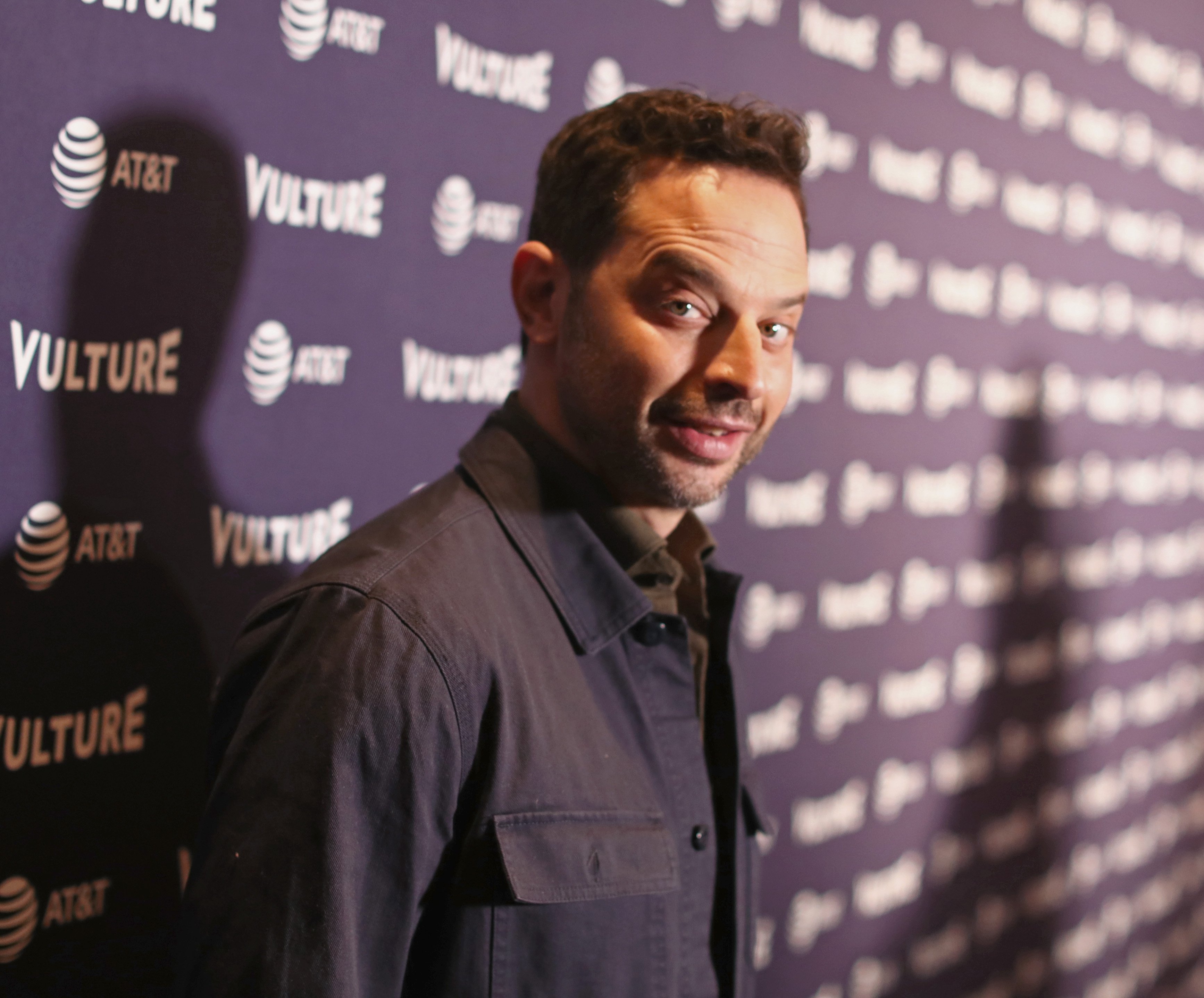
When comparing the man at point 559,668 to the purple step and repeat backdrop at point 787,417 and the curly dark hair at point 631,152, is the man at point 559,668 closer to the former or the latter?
the curly dark hair at point 631,152

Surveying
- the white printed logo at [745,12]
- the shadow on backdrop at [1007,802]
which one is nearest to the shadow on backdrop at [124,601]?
the white printed logo at [745,12]

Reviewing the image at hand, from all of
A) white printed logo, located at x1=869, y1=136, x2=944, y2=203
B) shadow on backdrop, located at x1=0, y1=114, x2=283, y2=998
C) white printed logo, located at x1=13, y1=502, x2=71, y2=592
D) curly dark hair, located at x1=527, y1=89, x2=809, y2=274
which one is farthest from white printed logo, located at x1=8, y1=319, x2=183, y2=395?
white printed logo, located at x1=869, y1=136, x2=944, y2=203

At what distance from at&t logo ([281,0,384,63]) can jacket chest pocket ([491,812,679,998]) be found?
927mm

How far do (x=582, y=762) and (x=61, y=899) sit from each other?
0.64 metres

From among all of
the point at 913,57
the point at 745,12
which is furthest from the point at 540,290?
the point at 913,57

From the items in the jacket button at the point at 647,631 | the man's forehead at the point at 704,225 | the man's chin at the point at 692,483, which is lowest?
the jacket button at the point at 647,631

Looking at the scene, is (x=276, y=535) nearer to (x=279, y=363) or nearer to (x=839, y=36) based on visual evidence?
(x=279, y=363)

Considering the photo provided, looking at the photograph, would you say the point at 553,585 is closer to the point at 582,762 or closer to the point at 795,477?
the point at 582,762

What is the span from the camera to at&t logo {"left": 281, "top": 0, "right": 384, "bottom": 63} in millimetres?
1161

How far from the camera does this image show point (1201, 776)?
10.3ft

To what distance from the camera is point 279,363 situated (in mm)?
1201

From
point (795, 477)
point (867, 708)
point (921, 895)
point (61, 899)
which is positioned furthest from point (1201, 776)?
point (61, 899)

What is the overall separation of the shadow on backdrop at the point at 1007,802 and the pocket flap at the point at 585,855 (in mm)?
1597

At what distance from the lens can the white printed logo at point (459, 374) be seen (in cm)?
135
